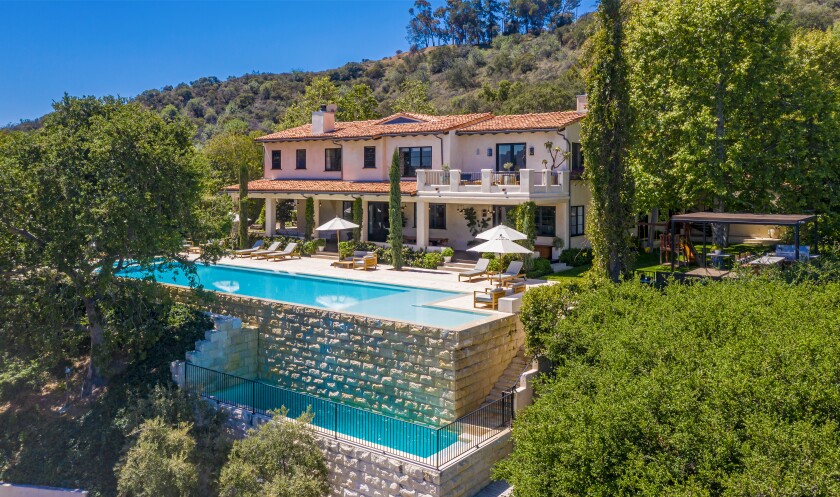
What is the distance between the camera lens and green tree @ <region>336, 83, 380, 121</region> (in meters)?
51.8

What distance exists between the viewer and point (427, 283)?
2505 centimetres

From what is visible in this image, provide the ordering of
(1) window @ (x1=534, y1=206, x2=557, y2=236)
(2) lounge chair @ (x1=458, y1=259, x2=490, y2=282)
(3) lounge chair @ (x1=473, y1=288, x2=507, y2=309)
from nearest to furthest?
(3) lounge chair @ (x1=473, y1=288, x2=507, y2=309) → (2) lounge chair @ (x1=458, y1=259, x2=490, y2=282) → (1) window @ (x1=534, y1=206, x2=557, y2=236)

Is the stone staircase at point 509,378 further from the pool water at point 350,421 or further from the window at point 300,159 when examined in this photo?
the window at point 300,159

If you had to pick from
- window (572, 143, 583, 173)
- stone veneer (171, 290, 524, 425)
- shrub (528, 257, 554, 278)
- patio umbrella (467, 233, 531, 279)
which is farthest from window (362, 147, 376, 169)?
stone veneer (171, 290, 524, 425)

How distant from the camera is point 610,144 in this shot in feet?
57.9

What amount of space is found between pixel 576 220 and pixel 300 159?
60.2 ft

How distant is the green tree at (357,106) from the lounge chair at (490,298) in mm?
34709

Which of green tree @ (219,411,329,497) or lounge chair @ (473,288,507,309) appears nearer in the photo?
green tree @ (219,411,329,497)

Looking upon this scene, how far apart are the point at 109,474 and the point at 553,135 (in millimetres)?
22369

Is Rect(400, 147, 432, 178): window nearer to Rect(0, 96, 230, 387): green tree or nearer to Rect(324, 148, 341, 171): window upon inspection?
Rect(324, 148, 341, 171): window

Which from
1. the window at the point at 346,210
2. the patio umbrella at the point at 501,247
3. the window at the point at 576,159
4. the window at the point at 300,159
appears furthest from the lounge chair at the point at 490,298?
the window at the point at 300,159

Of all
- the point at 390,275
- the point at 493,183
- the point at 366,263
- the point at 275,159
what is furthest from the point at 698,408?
the point at 275,159

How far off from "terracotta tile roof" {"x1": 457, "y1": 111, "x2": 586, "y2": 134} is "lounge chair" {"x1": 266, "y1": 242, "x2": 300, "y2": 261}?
10.7 m

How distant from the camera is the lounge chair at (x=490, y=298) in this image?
1964 centimetres
